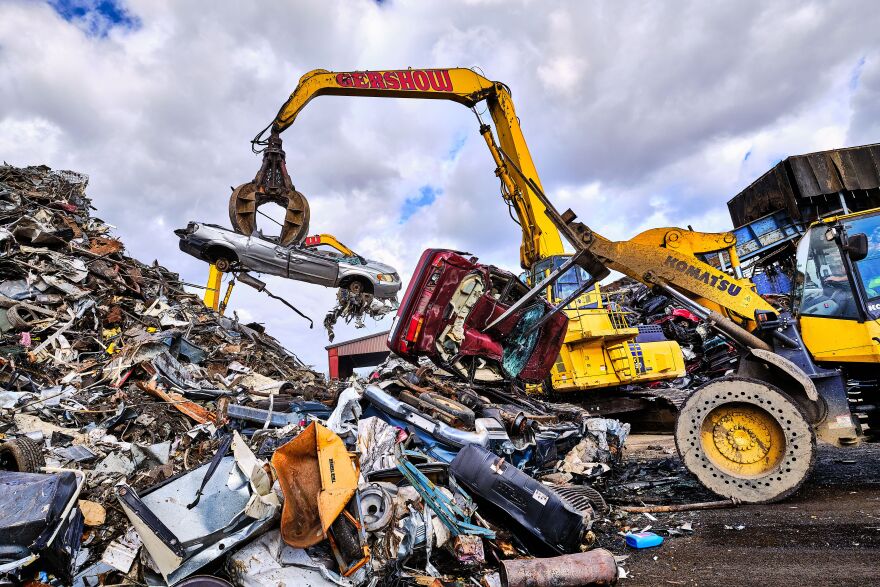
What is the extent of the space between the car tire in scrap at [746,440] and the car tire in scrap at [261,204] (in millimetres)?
7690

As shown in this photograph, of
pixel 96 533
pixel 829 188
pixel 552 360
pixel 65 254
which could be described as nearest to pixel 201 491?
pixel 96 533

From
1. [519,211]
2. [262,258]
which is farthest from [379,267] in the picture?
[519,211]

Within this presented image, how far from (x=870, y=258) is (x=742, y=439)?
1.92 meters

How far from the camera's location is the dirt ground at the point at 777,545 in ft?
8.93

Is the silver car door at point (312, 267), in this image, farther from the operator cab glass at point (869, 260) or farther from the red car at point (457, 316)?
the operator cab glass at point (869, 260)

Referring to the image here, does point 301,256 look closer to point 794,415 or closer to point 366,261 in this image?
point 366,261

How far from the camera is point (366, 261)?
1093 cm

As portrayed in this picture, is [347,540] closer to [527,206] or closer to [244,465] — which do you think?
[244,465]

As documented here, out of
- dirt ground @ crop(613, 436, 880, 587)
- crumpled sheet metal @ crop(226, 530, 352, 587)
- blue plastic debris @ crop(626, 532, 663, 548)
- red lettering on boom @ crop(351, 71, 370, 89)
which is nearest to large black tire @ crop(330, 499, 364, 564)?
crumpled sheet metal @ crop(226, 530, 352, 587)

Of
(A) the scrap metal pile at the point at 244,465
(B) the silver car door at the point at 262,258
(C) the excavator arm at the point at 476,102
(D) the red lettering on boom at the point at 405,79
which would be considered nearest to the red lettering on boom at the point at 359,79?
(C) the excavator arm at the point at 476,102

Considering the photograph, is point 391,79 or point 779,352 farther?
point 391,79

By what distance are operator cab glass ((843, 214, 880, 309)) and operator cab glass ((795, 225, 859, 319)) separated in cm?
10

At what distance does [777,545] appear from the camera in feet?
10.2

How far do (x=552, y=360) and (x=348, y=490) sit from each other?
487 cm
